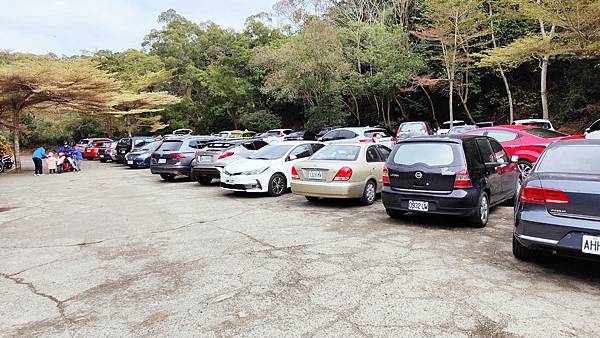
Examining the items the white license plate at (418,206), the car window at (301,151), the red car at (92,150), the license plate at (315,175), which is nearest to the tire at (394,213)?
the white license plate at (418,206)

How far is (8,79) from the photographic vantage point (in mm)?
18453

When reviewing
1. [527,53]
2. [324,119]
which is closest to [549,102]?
[527,53]

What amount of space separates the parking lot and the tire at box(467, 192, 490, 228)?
0.40 feet

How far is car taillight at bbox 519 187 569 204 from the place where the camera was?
4.12 m

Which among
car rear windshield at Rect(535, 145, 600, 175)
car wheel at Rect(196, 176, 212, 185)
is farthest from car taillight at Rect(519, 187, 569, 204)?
car wheel at Rect(196, 176, 212, 185)

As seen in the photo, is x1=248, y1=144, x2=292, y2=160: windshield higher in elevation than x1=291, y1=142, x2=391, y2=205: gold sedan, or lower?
higher

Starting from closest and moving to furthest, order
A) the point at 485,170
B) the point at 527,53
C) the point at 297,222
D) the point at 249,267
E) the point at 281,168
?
the point at 249,267, the point at 485,170, the point at 297,222, the point at 281,168, the point at 527,53

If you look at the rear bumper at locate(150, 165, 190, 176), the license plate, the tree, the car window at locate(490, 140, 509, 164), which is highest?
the tree

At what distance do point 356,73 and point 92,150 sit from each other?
753 inches

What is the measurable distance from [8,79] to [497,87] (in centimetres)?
2777

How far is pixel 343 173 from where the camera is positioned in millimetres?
8031

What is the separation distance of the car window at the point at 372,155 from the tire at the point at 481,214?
8.46 ft

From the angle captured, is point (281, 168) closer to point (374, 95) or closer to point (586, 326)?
point (586, 326)

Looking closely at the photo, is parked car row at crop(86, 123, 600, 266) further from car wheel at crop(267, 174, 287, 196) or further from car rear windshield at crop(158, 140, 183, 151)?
car rear windshield at crop(158, 140, 183, 151)
